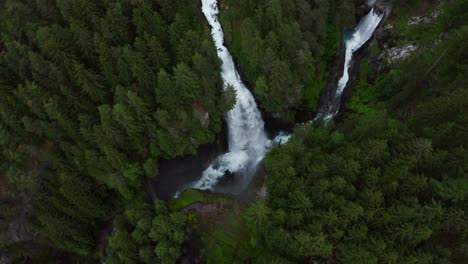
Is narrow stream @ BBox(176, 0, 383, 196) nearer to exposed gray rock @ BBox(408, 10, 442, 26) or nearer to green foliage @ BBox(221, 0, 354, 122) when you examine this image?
green foliage @ BBox(221, 0, 354, 122)

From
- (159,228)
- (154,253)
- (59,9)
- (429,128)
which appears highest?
(59,9)

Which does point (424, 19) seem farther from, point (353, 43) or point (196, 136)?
point (196, 136)

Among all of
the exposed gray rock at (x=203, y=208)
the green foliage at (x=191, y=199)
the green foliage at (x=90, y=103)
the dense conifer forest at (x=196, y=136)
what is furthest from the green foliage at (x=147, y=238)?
the green foliage at (x=191, y=199)

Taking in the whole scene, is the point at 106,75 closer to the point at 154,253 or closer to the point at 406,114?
the point at 154,253

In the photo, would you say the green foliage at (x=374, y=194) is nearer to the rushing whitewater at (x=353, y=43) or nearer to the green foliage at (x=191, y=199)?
the green foliage at (x=191, y=199)

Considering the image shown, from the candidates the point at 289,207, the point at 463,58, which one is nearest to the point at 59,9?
the point at 289,207

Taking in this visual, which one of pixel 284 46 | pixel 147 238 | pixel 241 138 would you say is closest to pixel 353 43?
pixel 284 46
